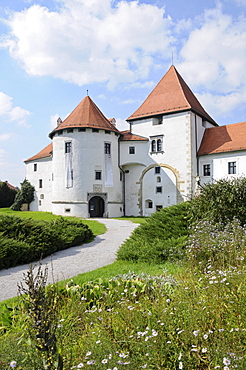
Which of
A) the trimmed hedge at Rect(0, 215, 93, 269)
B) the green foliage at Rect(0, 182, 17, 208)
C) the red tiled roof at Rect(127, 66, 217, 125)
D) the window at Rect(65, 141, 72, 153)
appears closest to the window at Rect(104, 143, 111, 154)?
the window at Rect(65, 141, 72, 153)

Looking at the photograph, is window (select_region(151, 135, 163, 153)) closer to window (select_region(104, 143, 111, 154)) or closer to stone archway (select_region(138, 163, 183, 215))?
stone archway (select_region(138, 163, 183, 215))

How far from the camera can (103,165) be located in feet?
98.6

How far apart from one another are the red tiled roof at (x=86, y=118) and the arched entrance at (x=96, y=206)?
24.5 ft

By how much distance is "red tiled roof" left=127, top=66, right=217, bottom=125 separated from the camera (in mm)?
29469

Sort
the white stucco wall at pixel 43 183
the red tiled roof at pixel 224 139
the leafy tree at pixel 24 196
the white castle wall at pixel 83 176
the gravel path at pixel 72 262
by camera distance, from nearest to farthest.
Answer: the gravel path at pixel 72 262 → the red tiled roof at pixel 224 139 → the white castle wall at pixel 83 176 → the white stucco wall at pixel 43 183 → the leafy tree at pixel 24 196

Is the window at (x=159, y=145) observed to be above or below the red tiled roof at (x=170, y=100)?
below

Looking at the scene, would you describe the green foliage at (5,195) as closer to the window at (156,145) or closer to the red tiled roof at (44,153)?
the red tiled roof at (44,153)

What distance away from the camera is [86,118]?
99.2 ft

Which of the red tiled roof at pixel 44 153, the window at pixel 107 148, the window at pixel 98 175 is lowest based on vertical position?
the window at pixel 98 175

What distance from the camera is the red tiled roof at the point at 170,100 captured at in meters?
29.5

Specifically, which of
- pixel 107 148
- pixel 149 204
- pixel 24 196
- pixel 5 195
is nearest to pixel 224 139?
pixel 149 204

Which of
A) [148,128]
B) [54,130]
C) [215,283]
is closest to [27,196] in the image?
[54,130]

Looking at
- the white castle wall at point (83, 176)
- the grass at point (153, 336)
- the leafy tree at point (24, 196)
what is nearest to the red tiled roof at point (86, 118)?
the white castle wall at point (83, 176)

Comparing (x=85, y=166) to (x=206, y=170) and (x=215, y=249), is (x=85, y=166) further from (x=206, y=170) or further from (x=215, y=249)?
(x=215, y=249)
